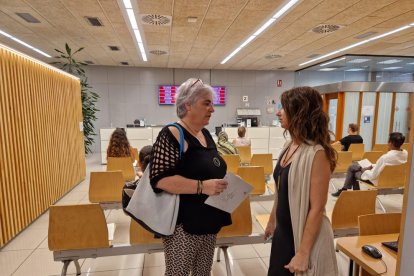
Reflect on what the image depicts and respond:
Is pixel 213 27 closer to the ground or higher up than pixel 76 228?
higher up

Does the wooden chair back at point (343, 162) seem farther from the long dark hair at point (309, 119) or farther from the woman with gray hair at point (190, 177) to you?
the woman with gray hair at point (190, 177)

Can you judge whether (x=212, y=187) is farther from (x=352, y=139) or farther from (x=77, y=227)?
(x=352, y=139)

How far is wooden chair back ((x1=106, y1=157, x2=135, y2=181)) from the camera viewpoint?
4.15 meters

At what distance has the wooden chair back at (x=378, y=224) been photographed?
1829 millimetres

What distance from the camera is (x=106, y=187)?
130 inches

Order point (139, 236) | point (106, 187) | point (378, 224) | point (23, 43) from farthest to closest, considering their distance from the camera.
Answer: point (23, 43) < point (106, 187) < point (139, 236) < point (378, 224)

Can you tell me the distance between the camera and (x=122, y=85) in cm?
1027

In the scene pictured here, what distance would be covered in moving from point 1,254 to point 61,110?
8.92 ft

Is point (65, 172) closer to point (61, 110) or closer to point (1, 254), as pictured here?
point (61, 110)

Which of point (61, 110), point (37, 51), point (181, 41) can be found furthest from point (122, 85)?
point (61, 110)

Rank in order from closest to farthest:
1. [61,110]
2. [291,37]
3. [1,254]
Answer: [1,254] → [61,110] → [291,37]

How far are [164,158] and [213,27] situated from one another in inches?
184

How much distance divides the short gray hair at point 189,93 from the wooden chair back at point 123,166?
9.85 feet

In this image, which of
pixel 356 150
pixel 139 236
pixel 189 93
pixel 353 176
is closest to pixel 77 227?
pixel 139 236
